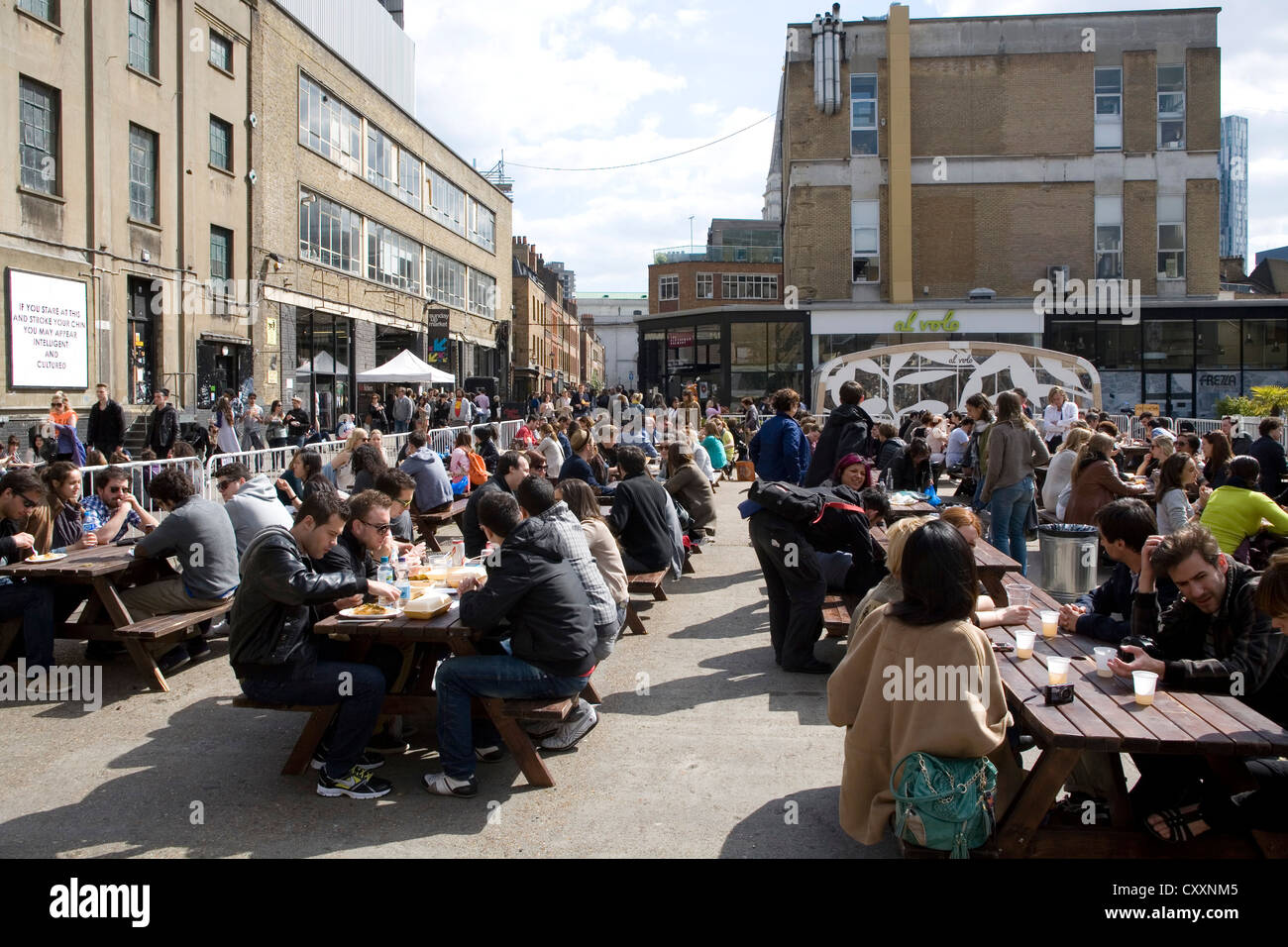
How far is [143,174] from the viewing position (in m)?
22.1

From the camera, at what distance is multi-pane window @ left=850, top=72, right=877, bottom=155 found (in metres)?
35.8

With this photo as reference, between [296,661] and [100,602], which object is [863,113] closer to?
[100,602]

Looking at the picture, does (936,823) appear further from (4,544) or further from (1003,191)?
(1003,191)

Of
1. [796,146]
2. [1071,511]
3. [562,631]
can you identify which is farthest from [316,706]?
[796,146]

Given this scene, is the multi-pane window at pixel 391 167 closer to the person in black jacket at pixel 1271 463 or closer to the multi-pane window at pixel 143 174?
the multi-pane window at pixel 143 174

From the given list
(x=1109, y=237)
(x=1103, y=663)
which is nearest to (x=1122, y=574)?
(x=1103, y=663)

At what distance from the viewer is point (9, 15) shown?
58.7 ft

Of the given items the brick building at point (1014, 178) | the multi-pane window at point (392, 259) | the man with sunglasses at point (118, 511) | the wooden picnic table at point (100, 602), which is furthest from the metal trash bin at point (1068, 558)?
the multi-pane window at point (392, 259)

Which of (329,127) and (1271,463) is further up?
(329,127)

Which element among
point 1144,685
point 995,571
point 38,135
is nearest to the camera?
point 1144,685

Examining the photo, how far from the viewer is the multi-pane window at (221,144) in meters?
25.0

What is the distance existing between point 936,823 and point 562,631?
6.59 ft

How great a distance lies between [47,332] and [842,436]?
1626cm

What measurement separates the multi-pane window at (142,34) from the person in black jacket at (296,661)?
2109 centimetres
